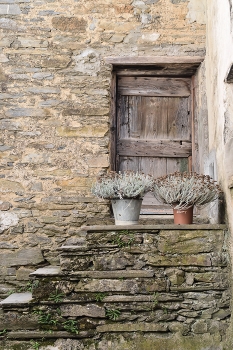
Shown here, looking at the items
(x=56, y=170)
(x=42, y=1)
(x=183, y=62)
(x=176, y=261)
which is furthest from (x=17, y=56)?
(x=176, y=261)

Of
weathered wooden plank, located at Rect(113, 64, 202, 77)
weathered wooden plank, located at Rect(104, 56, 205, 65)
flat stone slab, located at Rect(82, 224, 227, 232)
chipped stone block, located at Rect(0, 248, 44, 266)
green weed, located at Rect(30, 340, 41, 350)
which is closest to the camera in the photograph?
green weed, located at Rect(30, 340, 41, 350)

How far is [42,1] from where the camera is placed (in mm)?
4461

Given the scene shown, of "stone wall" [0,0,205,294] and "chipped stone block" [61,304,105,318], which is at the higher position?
"stone wall" [0,0,205,294]

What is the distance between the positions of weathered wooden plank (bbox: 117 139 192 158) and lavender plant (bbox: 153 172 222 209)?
3.76 feet

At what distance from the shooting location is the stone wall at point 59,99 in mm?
4109

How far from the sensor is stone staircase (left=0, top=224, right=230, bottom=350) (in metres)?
2.97

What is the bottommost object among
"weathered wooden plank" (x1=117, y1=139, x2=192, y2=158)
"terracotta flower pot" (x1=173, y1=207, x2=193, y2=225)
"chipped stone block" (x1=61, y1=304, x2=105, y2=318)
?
"chipped stone block" (x1=61, y1=304, x2=105, y2=318)

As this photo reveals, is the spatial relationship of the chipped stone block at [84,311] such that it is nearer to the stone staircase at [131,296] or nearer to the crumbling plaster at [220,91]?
the stone staircase at [131,296]

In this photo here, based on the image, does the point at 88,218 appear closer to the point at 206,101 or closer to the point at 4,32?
the point at 206,101

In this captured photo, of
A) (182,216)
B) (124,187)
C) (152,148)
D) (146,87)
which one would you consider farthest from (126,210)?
(146,87)

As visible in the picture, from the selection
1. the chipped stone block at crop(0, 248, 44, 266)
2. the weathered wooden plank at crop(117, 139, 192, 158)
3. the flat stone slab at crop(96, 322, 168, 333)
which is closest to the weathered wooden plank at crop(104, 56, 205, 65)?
the weathered wooden plank at crop(117, 139, 192, 158)

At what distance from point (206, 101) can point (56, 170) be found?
1856 mm

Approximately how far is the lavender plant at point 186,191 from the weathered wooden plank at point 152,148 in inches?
45.1

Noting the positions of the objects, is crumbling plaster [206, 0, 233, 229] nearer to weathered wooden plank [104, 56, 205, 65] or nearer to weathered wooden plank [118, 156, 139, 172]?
weathered wooden plank [104, 56, 205, 65]
